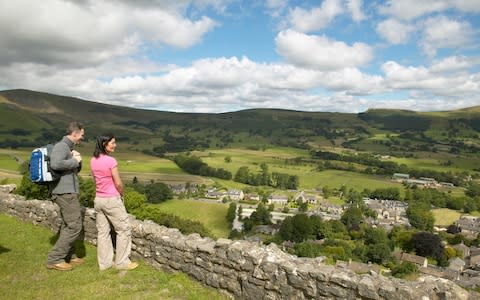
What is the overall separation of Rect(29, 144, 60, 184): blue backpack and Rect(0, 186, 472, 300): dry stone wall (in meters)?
2.40

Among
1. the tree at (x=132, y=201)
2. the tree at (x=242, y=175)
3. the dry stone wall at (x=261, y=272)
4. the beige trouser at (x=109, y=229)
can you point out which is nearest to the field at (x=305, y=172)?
the tree at (x=242, y=175)

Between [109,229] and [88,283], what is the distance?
1208mm

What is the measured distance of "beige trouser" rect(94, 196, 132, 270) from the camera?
25.2ft

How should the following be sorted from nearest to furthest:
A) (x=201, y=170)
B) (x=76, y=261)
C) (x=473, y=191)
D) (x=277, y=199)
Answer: (x=76, y=261) → (x=277, y=199) → (x=473, y=191) → (x=201, y=170)

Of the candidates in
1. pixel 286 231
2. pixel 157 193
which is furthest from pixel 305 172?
pixel 157 193

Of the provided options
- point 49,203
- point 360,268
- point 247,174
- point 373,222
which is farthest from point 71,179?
point 247,174

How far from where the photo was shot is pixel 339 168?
443 feet

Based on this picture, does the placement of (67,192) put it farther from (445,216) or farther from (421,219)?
(445,216)

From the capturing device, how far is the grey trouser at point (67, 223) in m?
7.77

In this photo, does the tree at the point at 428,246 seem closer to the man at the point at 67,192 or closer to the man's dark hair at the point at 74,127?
the man at the point at 67,192

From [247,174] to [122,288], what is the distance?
108685mm

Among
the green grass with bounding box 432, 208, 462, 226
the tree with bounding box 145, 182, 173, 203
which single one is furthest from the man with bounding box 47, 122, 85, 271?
the green grass with bounding box 432, 208, 462, 226

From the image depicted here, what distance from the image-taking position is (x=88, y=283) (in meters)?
7.36

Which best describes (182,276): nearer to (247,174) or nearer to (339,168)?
(247,174)
